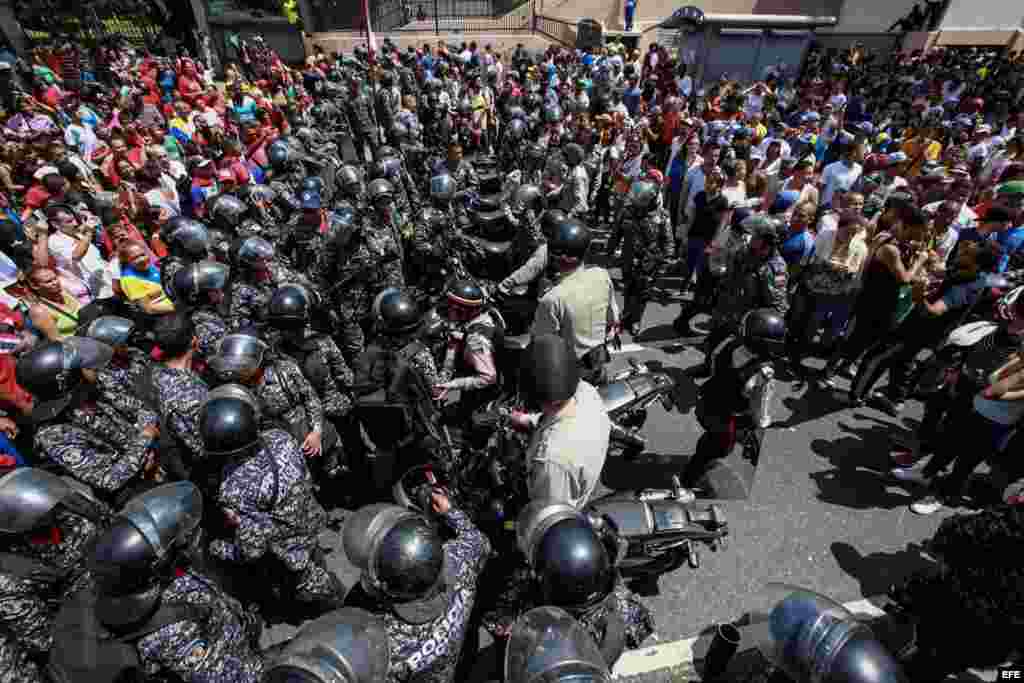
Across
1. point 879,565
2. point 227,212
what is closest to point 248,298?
point 227,212

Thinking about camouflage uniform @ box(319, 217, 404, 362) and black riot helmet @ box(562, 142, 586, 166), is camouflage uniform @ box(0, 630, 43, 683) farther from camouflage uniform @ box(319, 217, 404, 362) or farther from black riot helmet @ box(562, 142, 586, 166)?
black riot helmet @ box(562, 142, 586, 166)

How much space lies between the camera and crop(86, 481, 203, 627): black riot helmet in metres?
2.10

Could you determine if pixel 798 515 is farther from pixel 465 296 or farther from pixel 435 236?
pixel 435 236

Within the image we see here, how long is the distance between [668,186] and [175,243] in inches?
323

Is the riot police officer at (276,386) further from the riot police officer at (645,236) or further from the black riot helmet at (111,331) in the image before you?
the riot police officer at (645,236)

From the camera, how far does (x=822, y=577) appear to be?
3.88 meters

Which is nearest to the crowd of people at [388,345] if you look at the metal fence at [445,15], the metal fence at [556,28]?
the metal fence at [556,28]

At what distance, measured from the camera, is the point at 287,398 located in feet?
12.2

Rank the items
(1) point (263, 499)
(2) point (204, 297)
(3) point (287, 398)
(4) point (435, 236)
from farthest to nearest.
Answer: (4) point (435, 236) < (2) point (204, 297) < (3) point (287, 398) < (1) point (263, 499)

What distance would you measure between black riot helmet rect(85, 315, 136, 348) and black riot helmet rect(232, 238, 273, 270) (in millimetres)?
1181

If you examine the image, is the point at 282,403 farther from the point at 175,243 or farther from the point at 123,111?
the point at 123,111

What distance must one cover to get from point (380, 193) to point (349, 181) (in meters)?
1.30

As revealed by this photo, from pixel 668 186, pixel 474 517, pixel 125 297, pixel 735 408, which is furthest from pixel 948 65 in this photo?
pixel 125 297

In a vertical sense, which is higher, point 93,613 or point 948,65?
point 948,65
